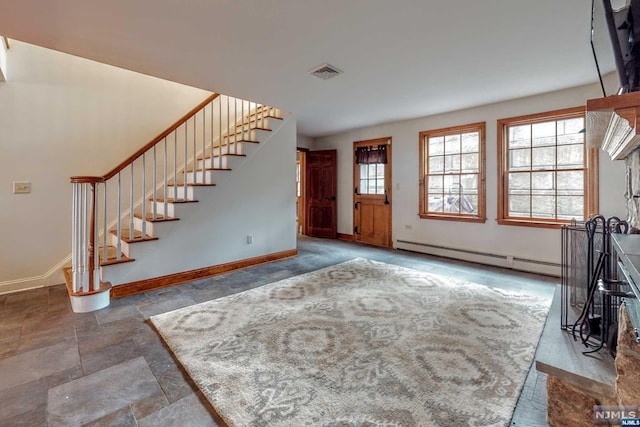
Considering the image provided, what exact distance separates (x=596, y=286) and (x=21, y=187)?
16.7ft

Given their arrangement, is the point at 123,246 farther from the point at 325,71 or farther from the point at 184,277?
the point at 325,71

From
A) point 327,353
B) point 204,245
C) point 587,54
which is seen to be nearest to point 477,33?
point 587,54

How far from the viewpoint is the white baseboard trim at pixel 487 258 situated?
3762mm

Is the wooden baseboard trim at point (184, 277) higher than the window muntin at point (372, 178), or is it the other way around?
the window muntin at point (372, 178)

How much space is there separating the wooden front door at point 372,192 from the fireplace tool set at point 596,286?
144 inches

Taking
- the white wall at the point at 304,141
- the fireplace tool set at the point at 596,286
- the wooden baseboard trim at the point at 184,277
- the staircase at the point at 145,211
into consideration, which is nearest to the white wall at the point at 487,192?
the white wall at the point at 304,141

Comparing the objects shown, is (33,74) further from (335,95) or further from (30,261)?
(335,95)

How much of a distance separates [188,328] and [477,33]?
329 centimetres

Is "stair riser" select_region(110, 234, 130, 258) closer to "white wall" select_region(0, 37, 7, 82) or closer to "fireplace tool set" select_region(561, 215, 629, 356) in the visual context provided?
"white wall" select_region(0, 37, 7, 82)

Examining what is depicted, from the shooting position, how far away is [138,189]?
387 cm

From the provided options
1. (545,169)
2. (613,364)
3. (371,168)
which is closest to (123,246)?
(613,364)

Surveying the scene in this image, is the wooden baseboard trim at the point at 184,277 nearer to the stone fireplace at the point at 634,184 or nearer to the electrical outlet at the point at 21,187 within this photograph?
the electrical outlet at the point at 21,187

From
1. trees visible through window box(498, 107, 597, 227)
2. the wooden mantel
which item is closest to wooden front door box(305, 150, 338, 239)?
trees visible through window box(498, 107, 597, 227)

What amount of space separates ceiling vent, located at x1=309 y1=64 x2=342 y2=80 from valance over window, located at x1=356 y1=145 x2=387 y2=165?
2681 millimetres
